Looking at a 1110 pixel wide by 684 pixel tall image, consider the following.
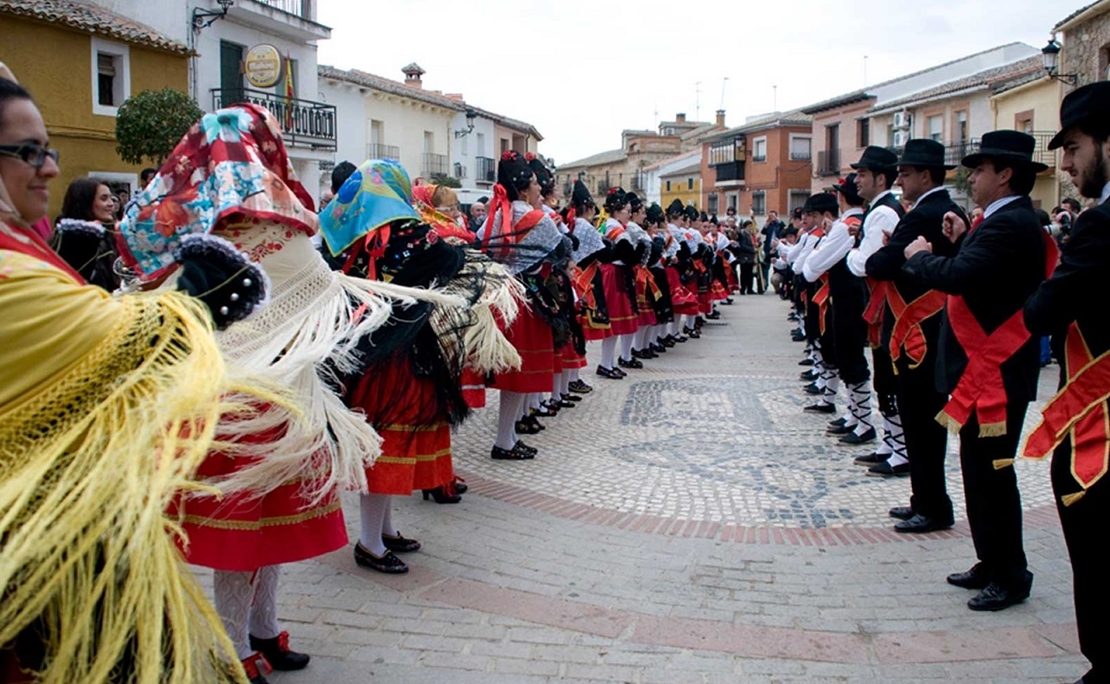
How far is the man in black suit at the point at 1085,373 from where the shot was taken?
3.13 m

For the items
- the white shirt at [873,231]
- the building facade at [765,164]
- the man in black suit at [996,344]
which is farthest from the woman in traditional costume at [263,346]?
the building facade at [765,164]

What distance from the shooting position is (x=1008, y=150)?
13.9 feet

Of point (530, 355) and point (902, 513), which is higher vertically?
point (530, 355)

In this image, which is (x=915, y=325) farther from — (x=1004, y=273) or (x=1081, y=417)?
(x=1081, y=417)

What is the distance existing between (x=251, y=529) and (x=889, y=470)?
16.2 feet

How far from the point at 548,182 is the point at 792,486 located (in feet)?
10.8

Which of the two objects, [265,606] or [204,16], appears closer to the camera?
[265,606]

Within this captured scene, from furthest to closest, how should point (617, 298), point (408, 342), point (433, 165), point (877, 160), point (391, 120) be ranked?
point (433, 165) → point (391, 120) → point (617, 298) → point (877, 160) → point (408, 342)

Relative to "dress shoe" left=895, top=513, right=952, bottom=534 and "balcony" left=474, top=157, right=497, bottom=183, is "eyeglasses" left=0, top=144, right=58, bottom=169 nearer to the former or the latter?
"dress shoe" left=895, top=513, right=952, bottom=534

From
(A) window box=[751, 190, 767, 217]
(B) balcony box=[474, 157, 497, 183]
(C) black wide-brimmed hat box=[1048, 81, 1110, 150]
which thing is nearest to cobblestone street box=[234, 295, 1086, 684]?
(C) black wide-brimmed hat box=[1048, 81, 1110, 150]

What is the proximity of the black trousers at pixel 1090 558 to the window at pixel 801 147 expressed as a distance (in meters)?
50.8

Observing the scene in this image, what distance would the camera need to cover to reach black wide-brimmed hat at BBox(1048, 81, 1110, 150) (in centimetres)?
322

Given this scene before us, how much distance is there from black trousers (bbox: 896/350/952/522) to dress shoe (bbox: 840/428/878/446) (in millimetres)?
2258

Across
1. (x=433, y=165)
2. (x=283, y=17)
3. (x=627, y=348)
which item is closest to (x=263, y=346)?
(x=627, y=348)
